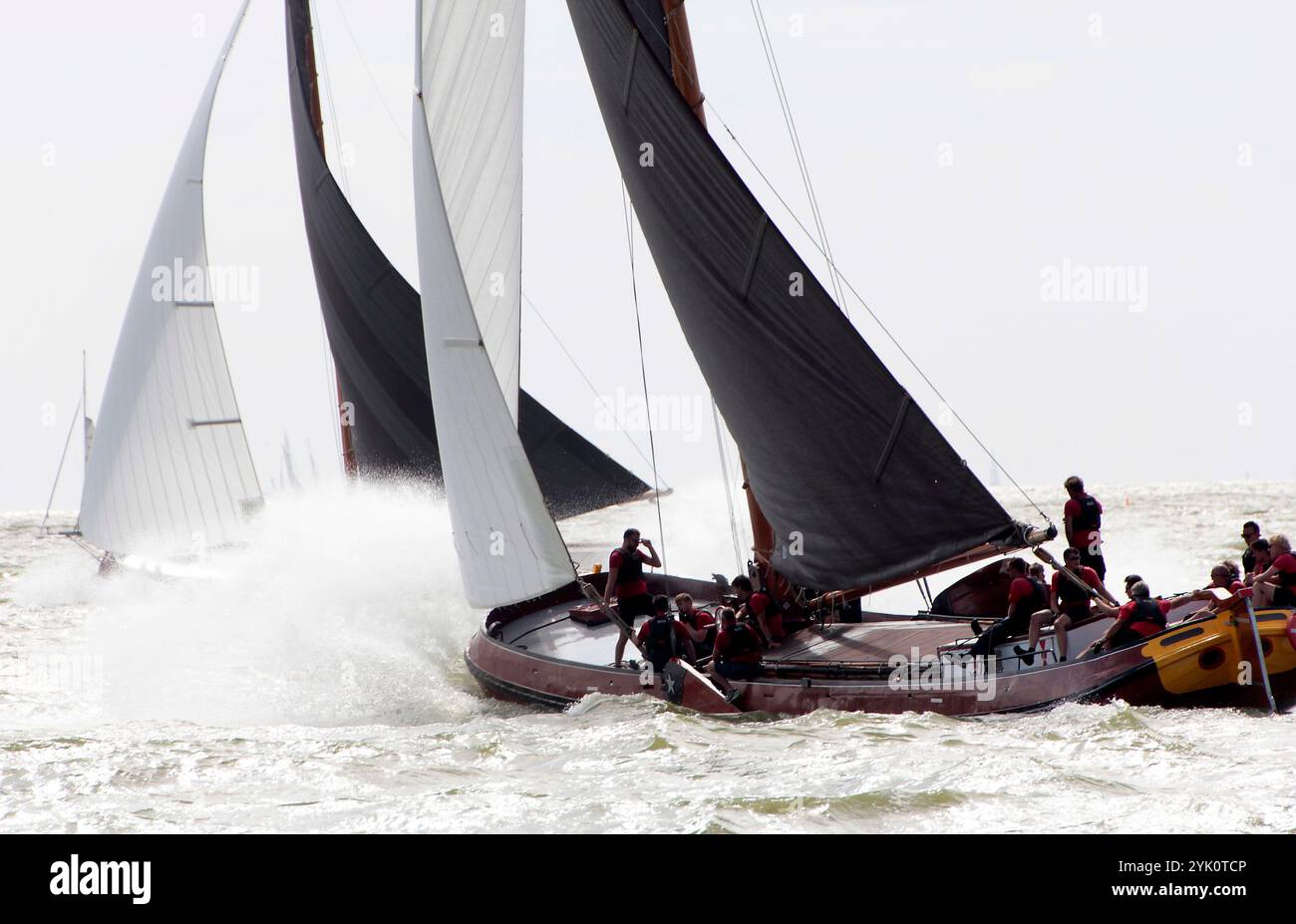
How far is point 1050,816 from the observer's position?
879 centimetres

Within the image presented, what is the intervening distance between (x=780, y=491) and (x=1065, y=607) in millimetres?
2777

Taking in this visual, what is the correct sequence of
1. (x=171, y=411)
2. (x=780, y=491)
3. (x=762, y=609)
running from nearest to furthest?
(x=780, y=491) → (x=762, y=609) → (x=171, y=411)

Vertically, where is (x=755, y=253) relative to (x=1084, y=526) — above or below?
above

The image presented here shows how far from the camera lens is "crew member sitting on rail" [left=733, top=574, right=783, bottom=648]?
13711 mm

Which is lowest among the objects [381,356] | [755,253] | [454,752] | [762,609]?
[454,752]

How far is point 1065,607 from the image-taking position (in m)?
12.1

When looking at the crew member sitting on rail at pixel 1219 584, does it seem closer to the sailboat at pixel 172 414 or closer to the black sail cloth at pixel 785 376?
Answer: the black sail cloth at pixel 785 376

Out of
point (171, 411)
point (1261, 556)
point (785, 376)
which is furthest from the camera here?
point (171, 411)

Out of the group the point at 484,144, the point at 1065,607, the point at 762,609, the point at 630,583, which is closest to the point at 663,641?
the point at 762,609

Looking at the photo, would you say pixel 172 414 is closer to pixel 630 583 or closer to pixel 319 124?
pixel 319 124

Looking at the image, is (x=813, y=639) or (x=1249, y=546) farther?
(x=813, y=639)

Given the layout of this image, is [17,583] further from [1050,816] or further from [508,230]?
[1050,816]
